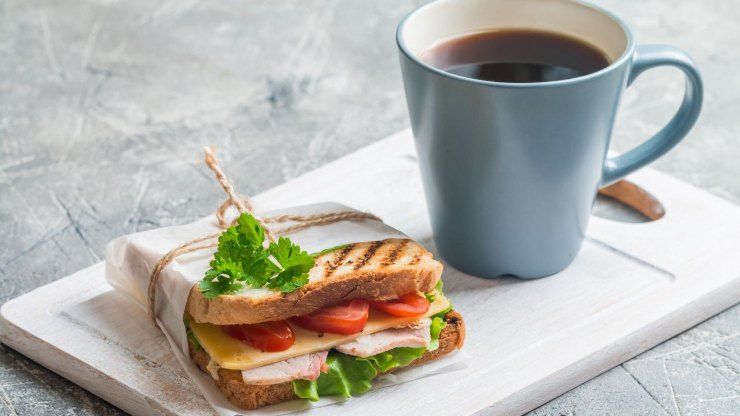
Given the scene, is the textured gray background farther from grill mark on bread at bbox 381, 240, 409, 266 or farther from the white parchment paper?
grill mark on bread at bbox 381, 240, 409, 266

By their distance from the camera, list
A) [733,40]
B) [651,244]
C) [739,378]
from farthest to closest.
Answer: [733,40] → [651,244] → [739,378]

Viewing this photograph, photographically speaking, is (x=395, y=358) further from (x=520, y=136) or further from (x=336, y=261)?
(x=520, y=136)

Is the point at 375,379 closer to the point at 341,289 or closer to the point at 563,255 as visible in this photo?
the point at 341,289

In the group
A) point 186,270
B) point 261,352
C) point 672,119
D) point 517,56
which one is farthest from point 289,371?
point 672,119

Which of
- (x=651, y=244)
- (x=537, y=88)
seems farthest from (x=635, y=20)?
(x=537, y=88)

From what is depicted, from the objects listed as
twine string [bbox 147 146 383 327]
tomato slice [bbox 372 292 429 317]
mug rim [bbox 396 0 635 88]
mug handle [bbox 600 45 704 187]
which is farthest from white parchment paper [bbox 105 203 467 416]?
mug handle [bbox 600 45 704 187]

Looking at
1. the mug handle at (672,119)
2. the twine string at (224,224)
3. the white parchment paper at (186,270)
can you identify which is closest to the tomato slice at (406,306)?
the white parchment paper at (186,270)
